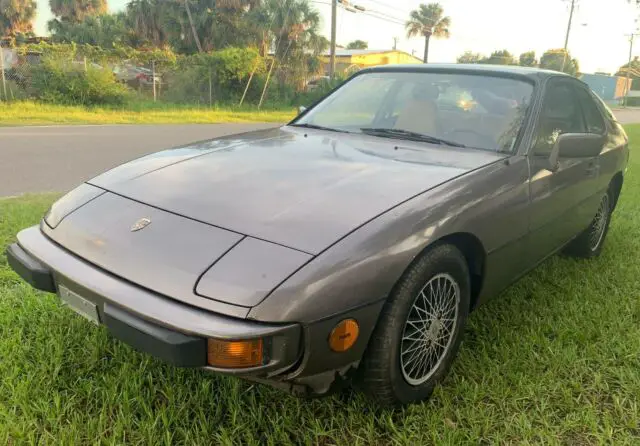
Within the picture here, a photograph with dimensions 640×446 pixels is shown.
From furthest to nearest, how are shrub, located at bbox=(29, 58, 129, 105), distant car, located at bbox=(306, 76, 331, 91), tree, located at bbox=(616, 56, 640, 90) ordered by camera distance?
tree, located at bbox=(616, 56, 640, 90) < distant car, located at bbox=(306, 76, 331, 91) < shrub, located at bbox=(29, 58, 129, 105)

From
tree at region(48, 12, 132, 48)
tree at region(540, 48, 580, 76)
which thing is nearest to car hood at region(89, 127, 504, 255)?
tree at region(48, 12, 132, 48)

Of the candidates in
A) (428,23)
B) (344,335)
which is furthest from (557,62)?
(344,335)

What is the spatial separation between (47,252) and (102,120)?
1285 centimetres

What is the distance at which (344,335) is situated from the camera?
175cm

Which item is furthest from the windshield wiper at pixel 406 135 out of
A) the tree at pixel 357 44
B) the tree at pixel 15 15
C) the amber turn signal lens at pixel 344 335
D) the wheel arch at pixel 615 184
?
the tree at pixel 357 44

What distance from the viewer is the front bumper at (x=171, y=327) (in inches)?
63.2

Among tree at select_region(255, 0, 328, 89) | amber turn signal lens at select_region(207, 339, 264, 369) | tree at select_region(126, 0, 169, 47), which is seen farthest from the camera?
tree at select_region(126, 0, 169, 47)

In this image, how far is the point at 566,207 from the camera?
3.09 metres

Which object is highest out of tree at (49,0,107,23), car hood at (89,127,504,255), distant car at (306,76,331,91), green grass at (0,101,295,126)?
tree at (49,0,107,23)

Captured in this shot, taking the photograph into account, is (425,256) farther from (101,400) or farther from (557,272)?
(557,272)

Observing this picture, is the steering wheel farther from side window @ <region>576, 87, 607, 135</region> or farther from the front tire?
side window @ <region>576, 87, 607, 135</region>

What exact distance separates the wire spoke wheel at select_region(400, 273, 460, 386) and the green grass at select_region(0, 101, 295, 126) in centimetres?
1227

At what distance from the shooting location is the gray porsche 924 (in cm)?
166

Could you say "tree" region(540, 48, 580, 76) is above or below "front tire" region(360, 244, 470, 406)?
above
